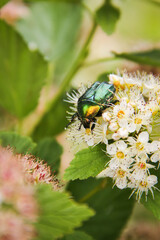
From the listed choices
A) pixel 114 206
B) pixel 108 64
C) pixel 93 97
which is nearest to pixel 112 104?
pixel 93 97

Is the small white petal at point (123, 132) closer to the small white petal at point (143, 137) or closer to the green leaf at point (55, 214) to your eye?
→ the small white petal at point (143, 137)

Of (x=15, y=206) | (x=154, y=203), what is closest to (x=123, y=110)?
(x=154, y=203)

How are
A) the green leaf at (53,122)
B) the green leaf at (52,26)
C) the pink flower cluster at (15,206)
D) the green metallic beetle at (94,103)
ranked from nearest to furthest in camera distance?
the pink flower cluster at (15,206) → the green metallic beetle at (94,103) → the green leaf at (53,122) → the green leaf at (52,26)

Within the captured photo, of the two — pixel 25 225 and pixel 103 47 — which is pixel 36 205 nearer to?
pixel 25 225

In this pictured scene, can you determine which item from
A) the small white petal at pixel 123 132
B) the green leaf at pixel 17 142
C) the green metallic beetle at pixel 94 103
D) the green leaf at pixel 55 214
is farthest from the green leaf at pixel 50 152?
the green leaf at pixel 55 214

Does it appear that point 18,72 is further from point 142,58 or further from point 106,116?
point 106,116

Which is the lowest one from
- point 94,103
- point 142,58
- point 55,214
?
point 55,214
